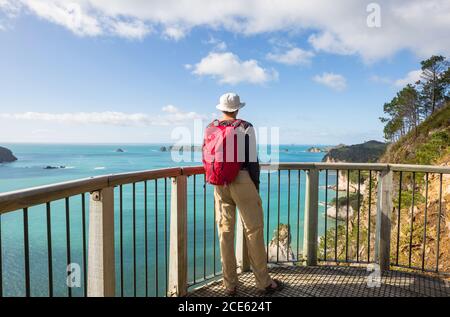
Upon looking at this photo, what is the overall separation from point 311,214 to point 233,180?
1.38 meters

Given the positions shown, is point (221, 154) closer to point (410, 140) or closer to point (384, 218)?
point (384, 218)

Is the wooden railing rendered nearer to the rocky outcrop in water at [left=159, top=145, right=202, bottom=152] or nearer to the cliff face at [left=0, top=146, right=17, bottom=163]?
the rocky outcrop in water at [left=159, top=145, right=202, bottom=152]

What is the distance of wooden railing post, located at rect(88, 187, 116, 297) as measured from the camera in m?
2.05

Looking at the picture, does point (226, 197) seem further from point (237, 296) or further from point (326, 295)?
point (326, 295)

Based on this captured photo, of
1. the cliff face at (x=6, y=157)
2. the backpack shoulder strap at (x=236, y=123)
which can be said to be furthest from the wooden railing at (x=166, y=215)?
the cliff face at (x=6, y=157)

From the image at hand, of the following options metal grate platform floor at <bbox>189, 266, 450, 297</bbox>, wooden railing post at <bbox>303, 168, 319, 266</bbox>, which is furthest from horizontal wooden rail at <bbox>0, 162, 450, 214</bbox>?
metal grate platform floor at <bbox>189, 266, 450, 297</bbox>

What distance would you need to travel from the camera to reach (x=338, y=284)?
3182 mm

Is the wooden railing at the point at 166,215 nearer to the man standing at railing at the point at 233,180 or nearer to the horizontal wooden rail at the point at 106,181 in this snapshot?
the horizontal wooden rail at the point at 106,181

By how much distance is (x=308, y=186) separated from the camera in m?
3.58

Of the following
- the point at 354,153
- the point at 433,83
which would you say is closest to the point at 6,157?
the point at 354,153

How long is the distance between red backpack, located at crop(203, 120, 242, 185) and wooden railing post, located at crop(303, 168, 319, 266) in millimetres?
1263
